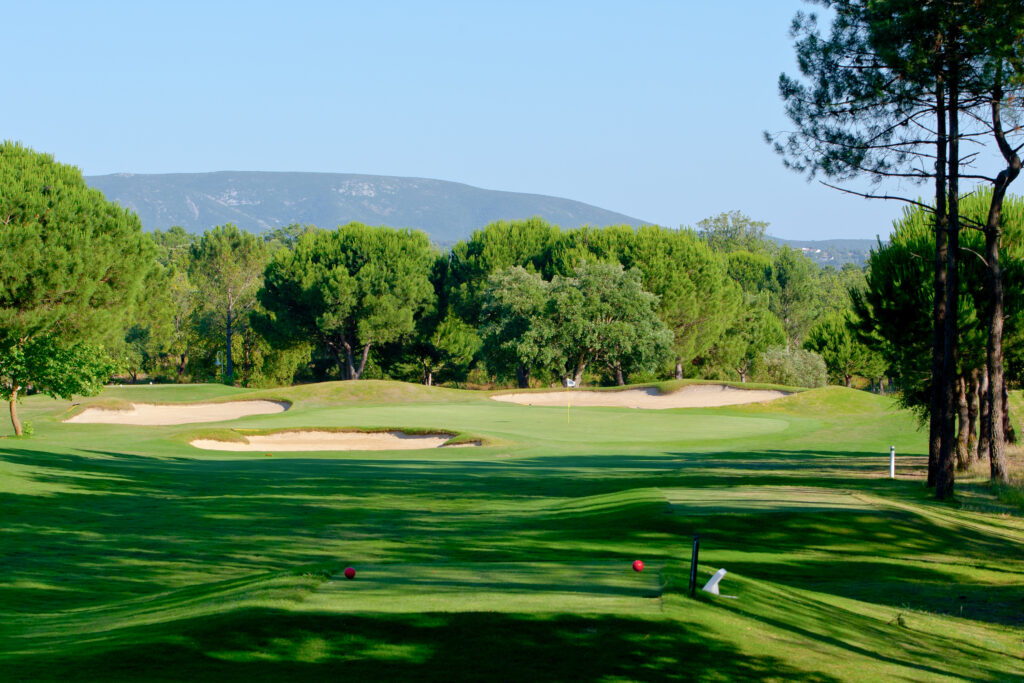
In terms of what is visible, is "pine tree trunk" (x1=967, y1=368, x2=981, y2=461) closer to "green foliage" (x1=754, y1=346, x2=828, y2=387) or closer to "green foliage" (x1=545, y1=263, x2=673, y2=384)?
"green foliage" (x1=545, y1=263, x2=673, y2=384)

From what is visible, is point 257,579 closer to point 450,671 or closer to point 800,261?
point 450,671

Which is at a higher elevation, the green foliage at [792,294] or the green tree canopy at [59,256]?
the green foliage at [792,294]

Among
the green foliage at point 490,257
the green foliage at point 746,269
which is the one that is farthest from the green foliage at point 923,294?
the green foliage at point 746,269

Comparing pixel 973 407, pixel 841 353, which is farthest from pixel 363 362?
pixel 973 407

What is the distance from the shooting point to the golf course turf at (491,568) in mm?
6492

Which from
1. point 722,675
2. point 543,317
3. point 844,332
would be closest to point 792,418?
point 543,317

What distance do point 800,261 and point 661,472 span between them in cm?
11127

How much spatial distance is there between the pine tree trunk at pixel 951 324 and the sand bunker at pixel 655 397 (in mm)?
32207

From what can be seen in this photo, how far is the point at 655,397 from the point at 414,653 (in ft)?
162

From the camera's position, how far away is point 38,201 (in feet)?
151

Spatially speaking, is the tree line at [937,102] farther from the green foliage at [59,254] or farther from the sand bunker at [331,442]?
the green foliage at [59,254]

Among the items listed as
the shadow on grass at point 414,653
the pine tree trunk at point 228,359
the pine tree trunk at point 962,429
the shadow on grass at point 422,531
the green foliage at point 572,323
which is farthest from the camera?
the pine tree trunk at point 228,359

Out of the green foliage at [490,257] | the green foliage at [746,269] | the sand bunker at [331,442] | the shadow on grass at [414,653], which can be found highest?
the green foliage at [746,269]

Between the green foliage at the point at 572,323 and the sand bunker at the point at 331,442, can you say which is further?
the green foliage at the point at 572,323
